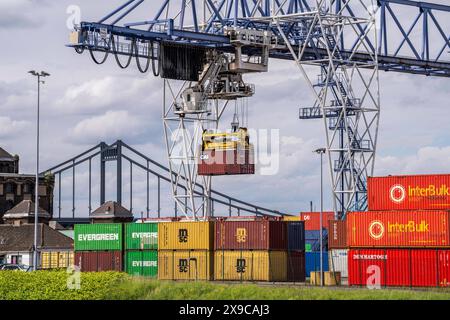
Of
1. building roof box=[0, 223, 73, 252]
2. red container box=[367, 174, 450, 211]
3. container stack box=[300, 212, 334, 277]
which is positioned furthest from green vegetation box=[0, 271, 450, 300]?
building roof box=[0, 223, 73, 252]

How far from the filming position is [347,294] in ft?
154

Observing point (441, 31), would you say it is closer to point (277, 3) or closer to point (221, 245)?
point (277, 3)

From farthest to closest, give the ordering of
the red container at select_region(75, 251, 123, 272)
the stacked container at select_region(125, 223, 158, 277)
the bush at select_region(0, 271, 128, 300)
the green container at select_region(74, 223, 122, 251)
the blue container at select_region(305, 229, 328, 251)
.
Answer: the blue container at select_region(305, 229, 328, 251) < the green container at select_region(74, 223, 122, 251) < the red container at select_region(75, 251, 123, 272) < the stacked container at select_region(125, 223, 158, 277) < the bush at select_region(0, 271, 128, 300)

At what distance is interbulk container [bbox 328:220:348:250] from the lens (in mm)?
73562

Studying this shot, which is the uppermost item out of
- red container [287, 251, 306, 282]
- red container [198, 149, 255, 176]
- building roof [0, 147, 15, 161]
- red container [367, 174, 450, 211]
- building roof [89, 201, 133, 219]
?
building roof [0, 147, 15, 161]

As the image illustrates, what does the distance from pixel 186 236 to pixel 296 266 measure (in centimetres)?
837

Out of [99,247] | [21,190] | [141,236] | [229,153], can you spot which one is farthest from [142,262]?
[21,190]

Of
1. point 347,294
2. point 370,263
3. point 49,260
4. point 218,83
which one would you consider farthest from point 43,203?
point 347,294

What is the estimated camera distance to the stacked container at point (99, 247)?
259 feet

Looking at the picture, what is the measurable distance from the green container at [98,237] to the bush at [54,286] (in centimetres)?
2373

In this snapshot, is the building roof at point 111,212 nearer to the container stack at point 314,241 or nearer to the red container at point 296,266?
the container stack at point 314,241

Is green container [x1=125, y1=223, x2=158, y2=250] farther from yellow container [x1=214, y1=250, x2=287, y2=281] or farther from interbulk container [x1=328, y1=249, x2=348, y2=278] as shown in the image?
interbulk container [x1=328, y1=249, x2=348, y2=278]

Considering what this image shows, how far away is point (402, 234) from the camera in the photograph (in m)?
61.6
